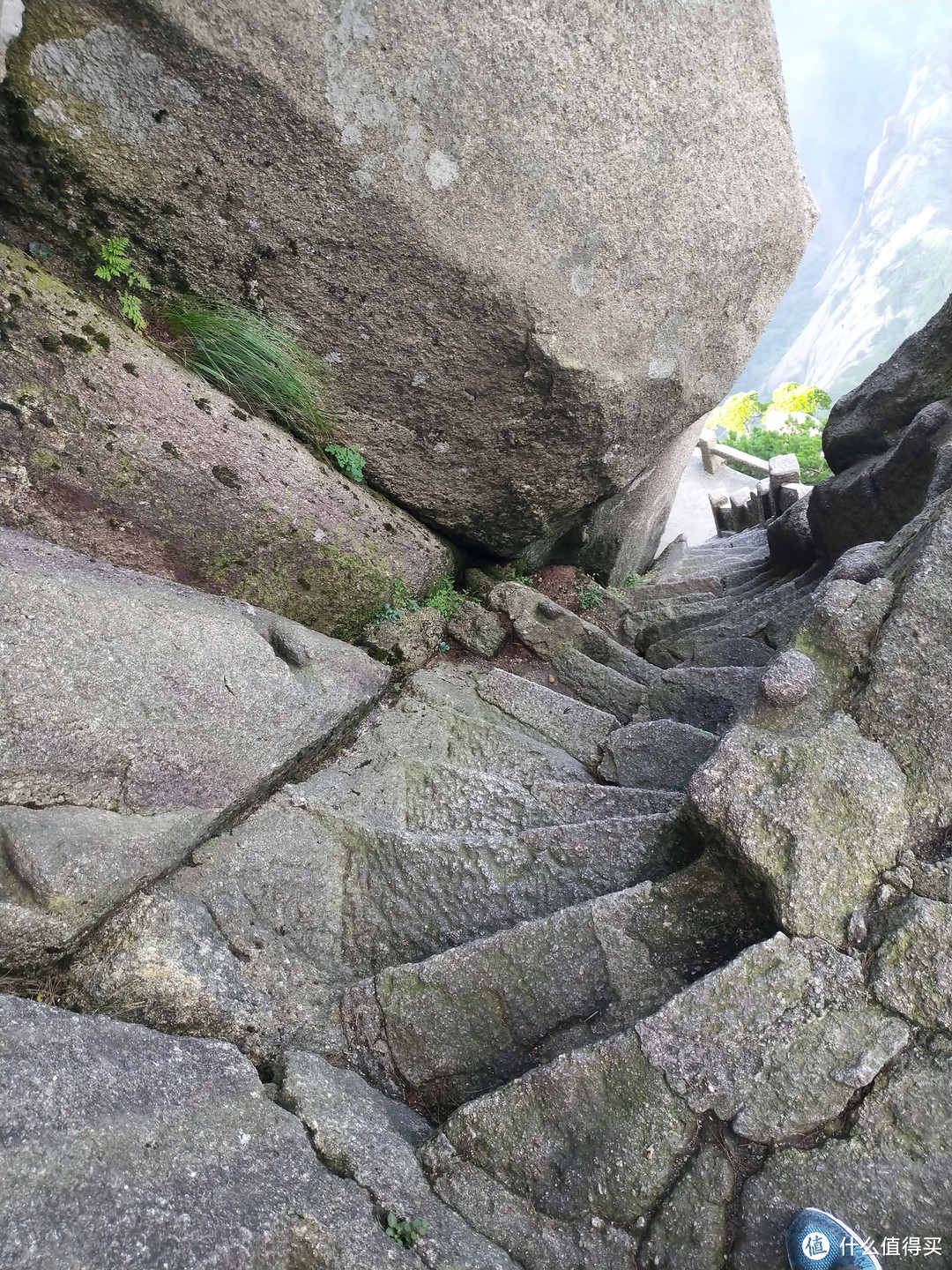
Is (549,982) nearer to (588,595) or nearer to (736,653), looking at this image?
(736,653)

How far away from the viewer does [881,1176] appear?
175cm

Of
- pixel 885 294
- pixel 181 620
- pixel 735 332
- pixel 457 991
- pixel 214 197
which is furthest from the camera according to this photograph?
pixel 885 294

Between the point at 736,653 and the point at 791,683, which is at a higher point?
the point at 736,653

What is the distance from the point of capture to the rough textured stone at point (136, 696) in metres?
2.44

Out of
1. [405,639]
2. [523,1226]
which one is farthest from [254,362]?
[523,1226]

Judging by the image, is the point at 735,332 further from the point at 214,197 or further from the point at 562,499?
the point at 214,197

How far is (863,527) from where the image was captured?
5559 millimetres

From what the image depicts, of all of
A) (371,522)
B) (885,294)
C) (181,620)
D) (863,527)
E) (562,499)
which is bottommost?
(181,620)

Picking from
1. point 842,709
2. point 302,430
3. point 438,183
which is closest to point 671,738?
point 842,709

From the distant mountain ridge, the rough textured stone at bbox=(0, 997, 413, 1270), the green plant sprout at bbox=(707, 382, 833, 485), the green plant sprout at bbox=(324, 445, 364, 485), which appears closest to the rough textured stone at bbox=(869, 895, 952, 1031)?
the rough textured stone at bbox=(0, 997, 413, 1270)

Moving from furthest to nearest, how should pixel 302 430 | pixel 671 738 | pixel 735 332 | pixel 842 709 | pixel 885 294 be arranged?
pixel 885 294
pixel 735 332
pixel 302 430
pixel 671 738
pixel 842 709

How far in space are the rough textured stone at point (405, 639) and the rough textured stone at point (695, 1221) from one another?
2.77m

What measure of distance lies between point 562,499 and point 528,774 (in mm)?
2221

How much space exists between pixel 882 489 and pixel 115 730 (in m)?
4.97
